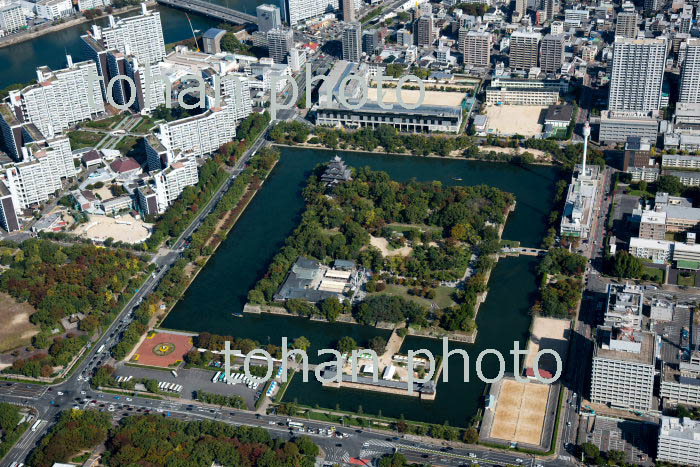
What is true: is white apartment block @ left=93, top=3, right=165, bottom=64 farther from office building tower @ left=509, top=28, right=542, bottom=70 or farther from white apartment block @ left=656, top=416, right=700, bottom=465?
white apartment block @ left=656, top=416, right=700, bottom=465

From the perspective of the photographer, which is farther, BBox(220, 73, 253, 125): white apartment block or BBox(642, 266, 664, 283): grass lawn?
BBox(220, 73, 253, 125): white apartment block

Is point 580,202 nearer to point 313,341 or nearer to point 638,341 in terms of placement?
point 638,341

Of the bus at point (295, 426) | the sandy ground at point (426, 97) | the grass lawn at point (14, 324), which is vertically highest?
the sandy ground at point (426, 97)

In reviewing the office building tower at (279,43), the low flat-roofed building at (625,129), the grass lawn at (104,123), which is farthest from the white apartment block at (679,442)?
the office building tower at (279,43)

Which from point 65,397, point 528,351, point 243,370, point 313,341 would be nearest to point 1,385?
point 65,397

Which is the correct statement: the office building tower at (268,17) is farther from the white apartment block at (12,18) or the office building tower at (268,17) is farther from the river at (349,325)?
the white apartment block at (12,18)

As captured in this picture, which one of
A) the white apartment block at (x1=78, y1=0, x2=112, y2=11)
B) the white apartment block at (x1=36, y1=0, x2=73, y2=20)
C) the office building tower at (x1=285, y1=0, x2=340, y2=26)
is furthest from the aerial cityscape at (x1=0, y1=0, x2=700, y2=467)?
the white apartment block at (x1=78, y1=0, x2=112, y2=11)

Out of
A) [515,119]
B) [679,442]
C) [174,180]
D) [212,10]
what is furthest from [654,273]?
[212,10]
